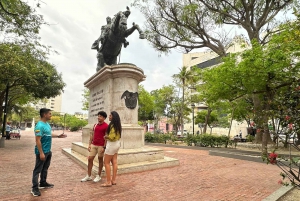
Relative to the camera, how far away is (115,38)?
355 inches

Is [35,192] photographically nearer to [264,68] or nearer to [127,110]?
[127,110]

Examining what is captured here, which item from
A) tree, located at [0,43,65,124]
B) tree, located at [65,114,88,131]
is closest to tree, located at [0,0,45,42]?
tree, located at [0,43,65,124]

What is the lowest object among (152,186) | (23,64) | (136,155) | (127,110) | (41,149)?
(152,186)

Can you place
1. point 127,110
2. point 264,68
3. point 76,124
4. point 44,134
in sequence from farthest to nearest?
point 76,124 → point 264,68 → point 127,110 → point 44,134

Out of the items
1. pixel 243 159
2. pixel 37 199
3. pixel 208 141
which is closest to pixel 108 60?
pixel 37 199

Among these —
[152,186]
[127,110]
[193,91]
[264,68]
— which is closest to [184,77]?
[193,91]

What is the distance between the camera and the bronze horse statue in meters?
8.35

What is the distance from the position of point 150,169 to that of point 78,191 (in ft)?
9.05

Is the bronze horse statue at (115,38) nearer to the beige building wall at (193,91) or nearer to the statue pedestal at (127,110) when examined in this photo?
the statue pedestal at (127,110)

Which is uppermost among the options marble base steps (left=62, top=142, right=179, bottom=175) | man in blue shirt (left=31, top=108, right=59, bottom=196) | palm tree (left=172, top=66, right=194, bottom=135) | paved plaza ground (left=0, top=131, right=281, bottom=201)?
palm tree (left=172, top=66, right=194, bottom=135)

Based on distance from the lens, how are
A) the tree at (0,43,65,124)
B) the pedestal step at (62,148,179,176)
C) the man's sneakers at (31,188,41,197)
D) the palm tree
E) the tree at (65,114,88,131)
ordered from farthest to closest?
the tree at (65,114,88,131) → the palm tree → the tree at (0,43,65,124) → the pedestal step at (62,148,179,176) → the man's sneakers at (31,188,41,197)

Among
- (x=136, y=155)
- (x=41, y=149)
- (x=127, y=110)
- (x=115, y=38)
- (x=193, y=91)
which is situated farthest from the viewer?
(x=193, y=91)

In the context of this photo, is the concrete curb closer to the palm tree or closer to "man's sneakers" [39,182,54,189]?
"man's sneakers" [39,182,54,189]

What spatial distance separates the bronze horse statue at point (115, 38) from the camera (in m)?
8.35
